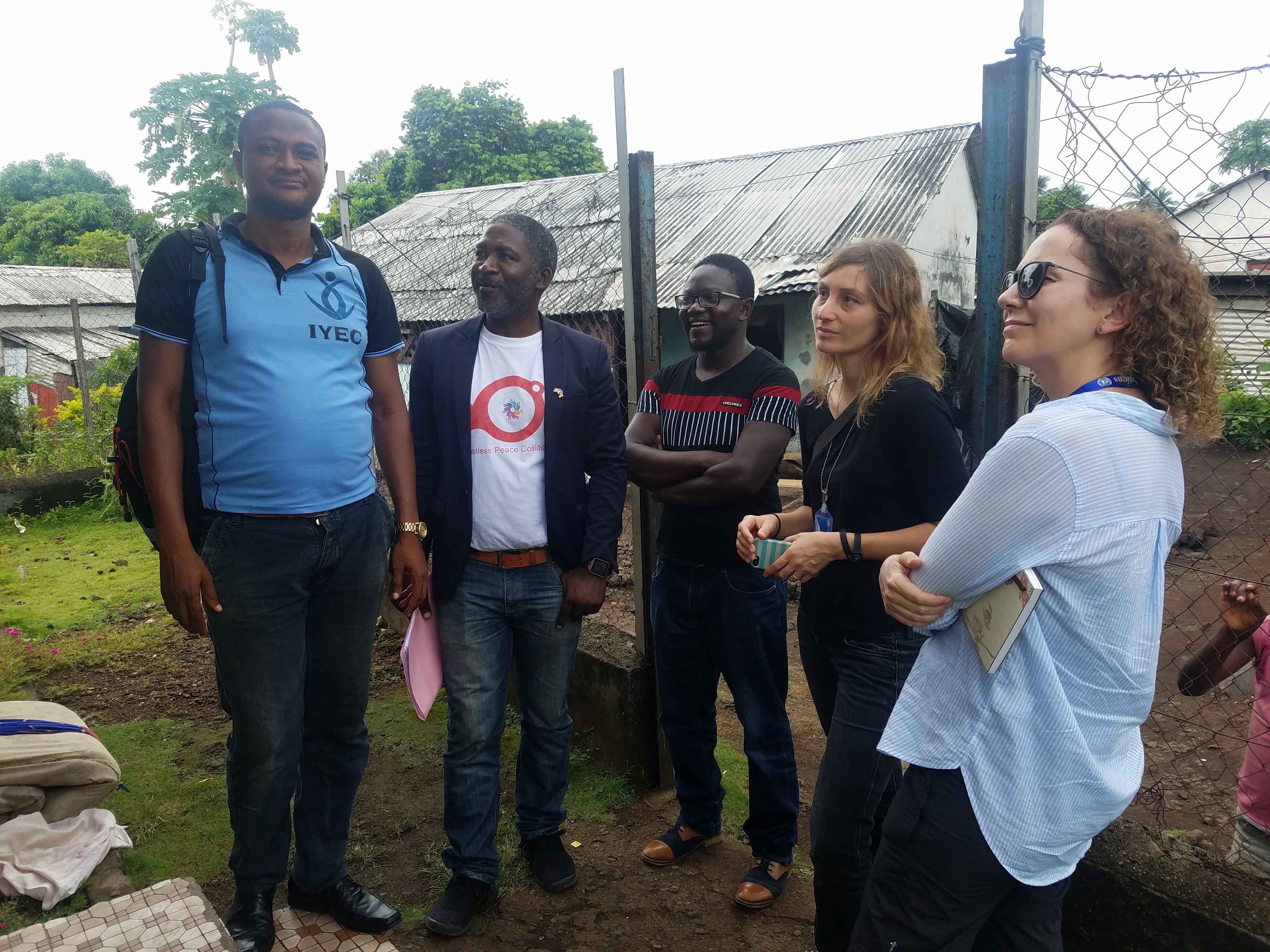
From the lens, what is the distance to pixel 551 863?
9.29 ft

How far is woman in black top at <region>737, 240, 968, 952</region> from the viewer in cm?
202

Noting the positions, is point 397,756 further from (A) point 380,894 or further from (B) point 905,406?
(B) point 905,406

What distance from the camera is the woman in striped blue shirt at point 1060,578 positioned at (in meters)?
1.31

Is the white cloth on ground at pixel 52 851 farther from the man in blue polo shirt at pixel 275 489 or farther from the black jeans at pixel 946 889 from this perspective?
the black jeans at pixel 946 889

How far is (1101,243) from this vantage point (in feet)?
4.59

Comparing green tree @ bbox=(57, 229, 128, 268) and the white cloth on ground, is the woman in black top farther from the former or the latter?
green tree @ bbox=(57, 229, 128, 268)

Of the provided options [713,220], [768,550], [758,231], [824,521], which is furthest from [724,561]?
[713,220]

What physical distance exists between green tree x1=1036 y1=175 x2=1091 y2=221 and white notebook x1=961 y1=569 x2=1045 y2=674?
0.73 m

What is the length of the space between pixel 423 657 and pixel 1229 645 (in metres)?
2.35

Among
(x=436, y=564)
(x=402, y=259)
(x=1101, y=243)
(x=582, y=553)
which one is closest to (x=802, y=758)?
(x=582, y=553)

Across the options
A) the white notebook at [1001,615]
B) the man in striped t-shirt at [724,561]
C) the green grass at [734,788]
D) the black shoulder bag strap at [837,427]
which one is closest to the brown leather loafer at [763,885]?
the man in striped t-shirt at [724,561]

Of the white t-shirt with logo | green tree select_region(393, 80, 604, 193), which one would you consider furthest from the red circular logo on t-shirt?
green tree select_region(393, 80, 604, 193)

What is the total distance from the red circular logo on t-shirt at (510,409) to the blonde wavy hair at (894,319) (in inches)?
36.8

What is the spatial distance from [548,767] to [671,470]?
107 cm
